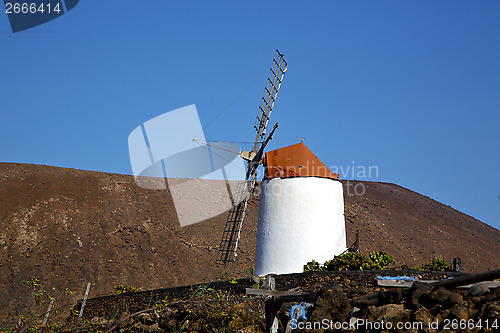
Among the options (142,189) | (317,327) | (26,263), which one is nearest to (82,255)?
(26,263)

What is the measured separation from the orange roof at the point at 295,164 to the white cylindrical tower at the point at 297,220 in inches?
1.6

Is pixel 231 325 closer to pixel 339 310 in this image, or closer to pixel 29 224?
pixel 339 310

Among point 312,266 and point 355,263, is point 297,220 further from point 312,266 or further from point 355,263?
point 355,263

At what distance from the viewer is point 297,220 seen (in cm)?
2064

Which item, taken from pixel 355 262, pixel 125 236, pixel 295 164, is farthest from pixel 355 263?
pixel 125 236

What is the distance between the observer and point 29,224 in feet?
159

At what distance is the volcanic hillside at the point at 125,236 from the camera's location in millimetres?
43594

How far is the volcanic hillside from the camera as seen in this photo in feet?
143

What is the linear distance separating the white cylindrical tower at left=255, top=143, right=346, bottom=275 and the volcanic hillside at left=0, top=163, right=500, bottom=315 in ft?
72.6

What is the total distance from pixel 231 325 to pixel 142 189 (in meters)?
49.0

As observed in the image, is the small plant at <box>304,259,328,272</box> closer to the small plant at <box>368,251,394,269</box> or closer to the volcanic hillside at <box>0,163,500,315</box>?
the small plant at <box>368,251,394,269</box>

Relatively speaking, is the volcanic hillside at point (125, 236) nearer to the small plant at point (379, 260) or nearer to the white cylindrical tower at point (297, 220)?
the white cylindrical tower at point (297, 220)

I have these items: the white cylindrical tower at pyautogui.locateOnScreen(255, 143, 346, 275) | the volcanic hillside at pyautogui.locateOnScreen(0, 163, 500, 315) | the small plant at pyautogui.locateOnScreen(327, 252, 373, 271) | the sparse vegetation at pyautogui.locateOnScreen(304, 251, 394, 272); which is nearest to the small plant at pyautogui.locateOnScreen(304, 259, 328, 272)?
the sparse vegetation at pyautogui.locateOnScreen(304, 251, 394, 272)

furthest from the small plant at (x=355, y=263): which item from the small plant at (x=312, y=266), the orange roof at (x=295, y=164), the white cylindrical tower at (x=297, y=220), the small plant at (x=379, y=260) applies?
the orange roof at (x=295, y=164)
